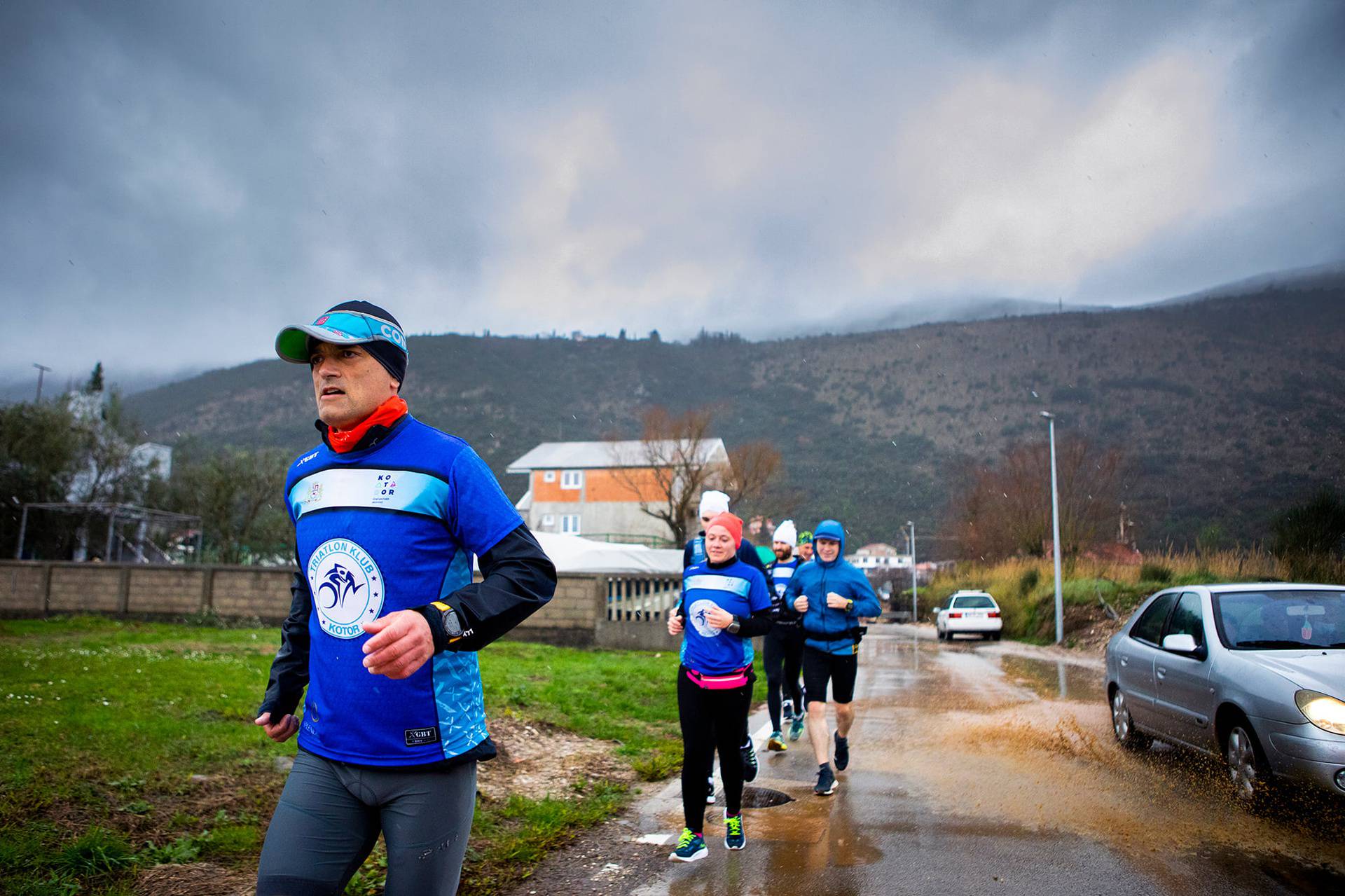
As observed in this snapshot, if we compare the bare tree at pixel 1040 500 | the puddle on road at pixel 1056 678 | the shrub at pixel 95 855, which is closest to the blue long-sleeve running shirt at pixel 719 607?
the shrub at pixel 95 855

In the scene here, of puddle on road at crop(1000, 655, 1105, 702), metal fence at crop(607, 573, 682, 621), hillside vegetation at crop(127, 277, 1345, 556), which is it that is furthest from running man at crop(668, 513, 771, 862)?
hillside vegetation at crop(127, 277, 1345, 556)

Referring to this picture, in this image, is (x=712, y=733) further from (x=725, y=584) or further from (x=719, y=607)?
(x=725, y=584)

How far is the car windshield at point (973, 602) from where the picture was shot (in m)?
32.8

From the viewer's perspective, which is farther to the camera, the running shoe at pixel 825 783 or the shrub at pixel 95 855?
the running shoe at pixel 825 783

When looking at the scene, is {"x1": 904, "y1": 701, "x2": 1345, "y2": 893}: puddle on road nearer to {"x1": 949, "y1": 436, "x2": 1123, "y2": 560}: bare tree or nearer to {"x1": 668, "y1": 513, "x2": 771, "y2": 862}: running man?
{"x1": 668, "y1": 513, "x2": 771, "y2": 862}: running man

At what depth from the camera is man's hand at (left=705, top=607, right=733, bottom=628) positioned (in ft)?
19.0

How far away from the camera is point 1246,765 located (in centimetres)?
637

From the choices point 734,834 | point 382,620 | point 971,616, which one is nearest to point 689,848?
point 734,834

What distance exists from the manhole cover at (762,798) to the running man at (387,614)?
459 cm

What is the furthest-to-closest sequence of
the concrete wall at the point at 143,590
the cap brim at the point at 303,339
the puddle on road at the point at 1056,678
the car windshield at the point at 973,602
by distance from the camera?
the car windshield at the point at 973,602 → the concrete wall at the point at 143,590 → the puddle on road at the point at 1056,678 → the cap brim at the point at 303,339

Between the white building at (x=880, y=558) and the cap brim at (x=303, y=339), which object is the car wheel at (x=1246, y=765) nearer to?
the cap brim at (x=303, y=339)

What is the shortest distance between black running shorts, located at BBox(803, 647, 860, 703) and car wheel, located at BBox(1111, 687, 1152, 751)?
293 cm

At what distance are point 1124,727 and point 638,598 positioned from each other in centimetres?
1175

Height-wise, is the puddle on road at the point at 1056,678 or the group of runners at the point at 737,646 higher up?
the group of runners at the point at 737,646
